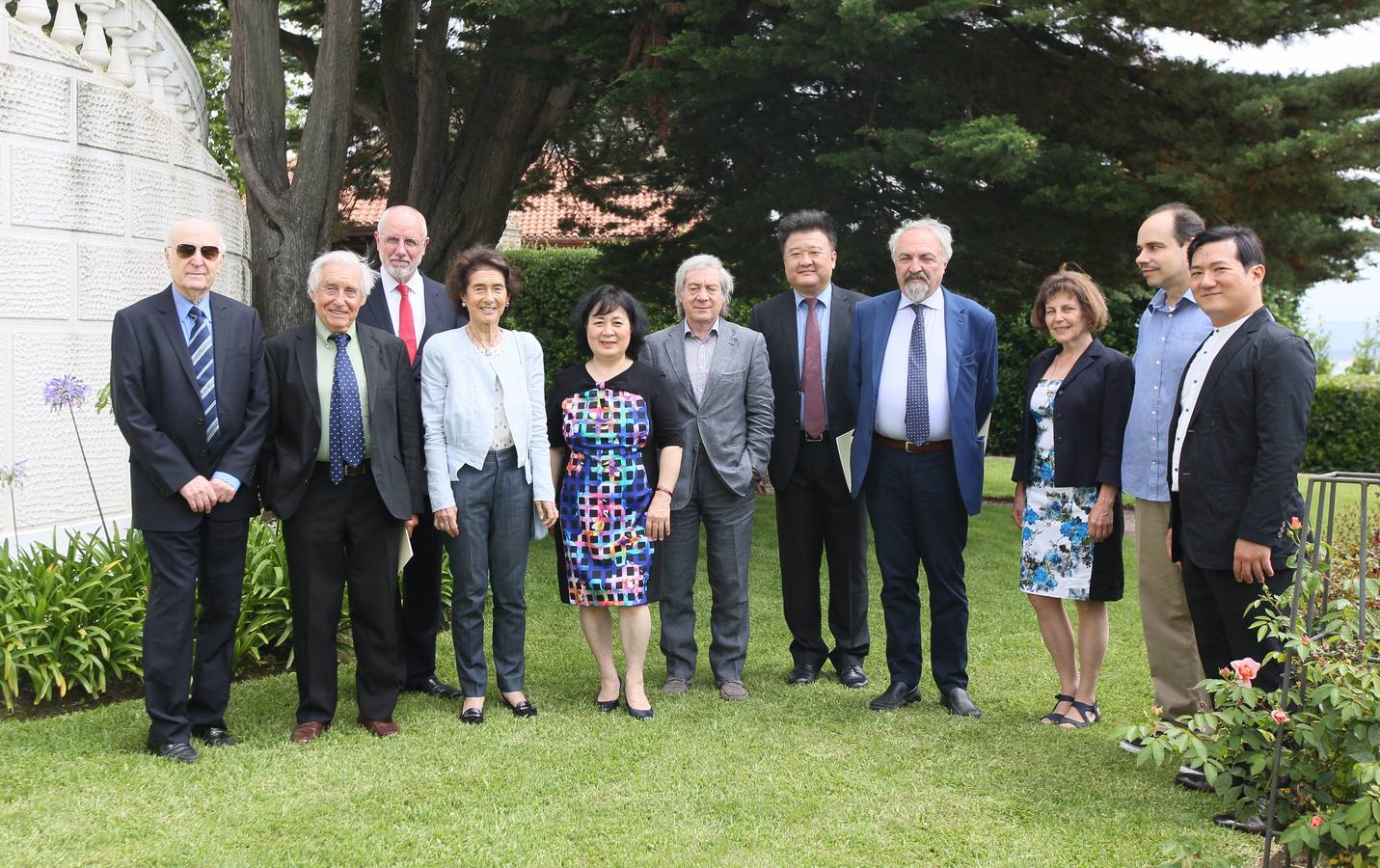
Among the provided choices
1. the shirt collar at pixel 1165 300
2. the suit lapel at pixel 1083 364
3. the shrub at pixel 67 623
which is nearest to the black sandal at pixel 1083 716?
the suit lapel at pixel 1083 364

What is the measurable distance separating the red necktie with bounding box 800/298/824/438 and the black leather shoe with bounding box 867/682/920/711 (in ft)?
4.02

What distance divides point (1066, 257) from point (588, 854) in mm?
6428

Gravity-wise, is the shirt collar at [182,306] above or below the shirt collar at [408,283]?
below

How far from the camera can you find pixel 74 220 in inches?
240

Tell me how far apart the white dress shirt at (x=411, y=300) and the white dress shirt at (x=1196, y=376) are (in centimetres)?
320

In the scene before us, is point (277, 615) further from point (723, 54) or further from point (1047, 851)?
point (723, 54)

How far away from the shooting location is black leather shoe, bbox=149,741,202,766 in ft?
13.7

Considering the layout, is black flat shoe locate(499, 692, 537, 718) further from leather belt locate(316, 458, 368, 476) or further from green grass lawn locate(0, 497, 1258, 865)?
leather belt locate(316, 458, 368, 476)

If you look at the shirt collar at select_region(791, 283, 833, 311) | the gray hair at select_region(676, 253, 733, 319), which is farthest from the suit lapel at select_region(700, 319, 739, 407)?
the shirt collar at select_region(791, 283, 833, 311)

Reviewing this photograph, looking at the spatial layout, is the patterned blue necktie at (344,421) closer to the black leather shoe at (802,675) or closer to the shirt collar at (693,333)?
the shirt collar at (693,333)

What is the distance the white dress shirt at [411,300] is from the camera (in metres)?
5.14

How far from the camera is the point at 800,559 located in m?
5.56

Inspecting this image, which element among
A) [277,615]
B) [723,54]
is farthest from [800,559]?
[723,54]

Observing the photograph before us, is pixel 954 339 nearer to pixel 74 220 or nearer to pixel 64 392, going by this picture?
pixel 64 392
